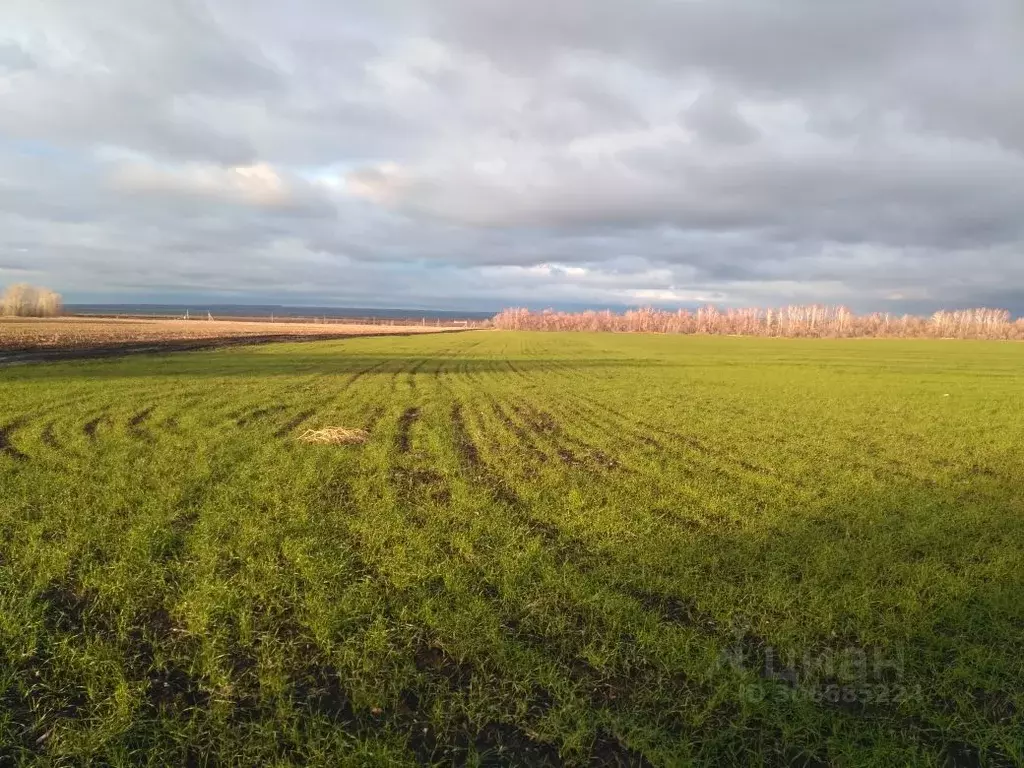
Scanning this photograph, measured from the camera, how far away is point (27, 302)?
144500 millimetres

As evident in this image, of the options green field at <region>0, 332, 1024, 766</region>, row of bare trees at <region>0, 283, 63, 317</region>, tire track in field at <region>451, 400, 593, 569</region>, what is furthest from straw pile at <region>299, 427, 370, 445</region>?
row of bare trees at <region>0, 283, 63, 317</region>

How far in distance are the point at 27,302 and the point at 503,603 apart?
190 m

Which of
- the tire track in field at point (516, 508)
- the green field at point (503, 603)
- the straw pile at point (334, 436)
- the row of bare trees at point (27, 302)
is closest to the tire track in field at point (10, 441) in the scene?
the green field at point (503, 603)

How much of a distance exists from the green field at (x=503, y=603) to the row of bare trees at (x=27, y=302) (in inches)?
6785

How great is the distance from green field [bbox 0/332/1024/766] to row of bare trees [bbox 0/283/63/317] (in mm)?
172327

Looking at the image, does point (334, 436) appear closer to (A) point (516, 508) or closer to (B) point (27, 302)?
(A) point (516, 508)

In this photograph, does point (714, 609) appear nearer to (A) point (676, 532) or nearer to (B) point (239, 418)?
(A) point (676, 532)

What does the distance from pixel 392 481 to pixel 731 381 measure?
2759cm

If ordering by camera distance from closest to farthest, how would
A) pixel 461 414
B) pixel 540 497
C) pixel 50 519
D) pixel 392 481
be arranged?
pixel 50 519
pixel 540 497
pixel 392 481
pixel 461 414

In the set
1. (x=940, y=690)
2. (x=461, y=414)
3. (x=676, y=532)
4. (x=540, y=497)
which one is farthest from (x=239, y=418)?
(x=940, y=690)

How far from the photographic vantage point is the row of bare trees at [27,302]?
5576 inches

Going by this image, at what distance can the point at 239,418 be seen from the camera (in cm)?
1761

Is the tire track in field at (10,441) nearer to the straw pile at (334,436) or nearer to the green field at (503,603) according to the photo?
the green field at (503,603)

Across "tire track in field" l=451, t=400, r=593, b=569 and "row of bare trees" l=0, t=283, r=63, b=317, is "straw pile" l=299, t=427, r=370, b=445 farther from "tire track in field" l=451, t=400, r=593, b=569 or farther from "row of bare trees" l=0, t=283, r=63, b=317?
"row of bare trees" l=0, t=283, r=63, b=317
